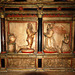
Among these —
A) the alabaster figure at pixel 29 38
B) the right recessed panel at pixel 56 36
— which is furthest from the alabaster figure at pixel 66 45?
the alabaster figure at pixel 29 38

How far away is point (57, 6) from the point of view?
13.8 feet

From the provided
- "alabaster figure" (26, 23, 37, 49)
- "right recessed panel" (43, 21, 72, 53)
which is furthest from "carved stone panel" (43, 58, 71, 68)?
"alabaster figure" (26, 23, 37, 49)

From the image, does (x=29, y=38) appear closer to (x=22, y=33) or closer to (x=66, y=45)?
(x=22, y=33)

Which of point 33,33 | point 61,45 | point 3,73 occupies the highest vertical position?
point 33,33

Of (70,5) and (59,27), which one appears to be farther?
(59,27)

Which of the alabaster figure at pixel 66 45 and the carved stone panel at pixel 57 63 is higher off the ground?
the alabaster figure at pixel 66 45

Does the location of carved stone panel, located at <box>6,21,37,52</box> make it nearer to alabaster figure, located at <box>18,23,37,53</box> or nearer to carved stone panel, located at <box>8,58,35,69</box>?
alabaster figure, located at <box>18,23,37,53</box>

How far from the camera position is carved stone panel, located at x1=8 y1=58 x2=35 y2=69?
4.38 metres

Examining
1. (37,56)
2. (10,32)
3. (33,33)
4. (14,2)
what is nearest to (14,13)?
(14,2)

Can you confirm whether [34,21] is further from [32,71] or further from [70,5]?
[32,71]

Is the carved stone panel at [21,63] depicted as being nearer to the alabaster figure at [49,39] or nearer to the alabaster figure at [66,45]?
the alabaster figure at [49,39]

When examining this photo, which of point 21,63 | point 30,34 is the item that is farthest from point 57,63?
point 30,34

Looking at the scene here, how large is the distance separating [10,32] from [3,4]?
4.40ft

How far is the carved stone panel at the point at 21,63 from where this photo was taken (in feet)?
14.4
